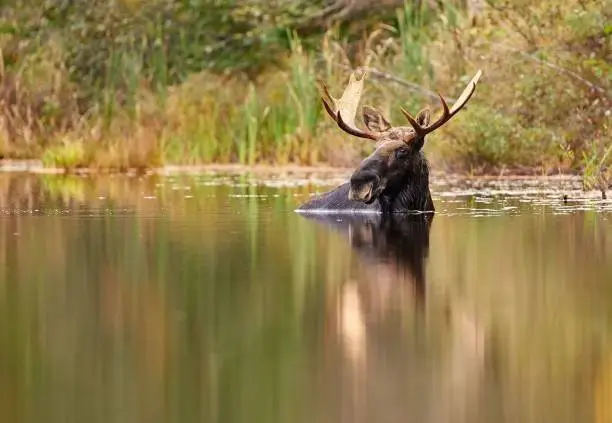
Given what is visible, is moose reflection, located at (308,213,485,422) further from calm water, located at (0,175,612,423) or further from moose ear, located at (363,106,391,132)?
moose ear, located at (363,106,391,132)

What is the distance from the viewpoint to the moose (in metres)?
14.9

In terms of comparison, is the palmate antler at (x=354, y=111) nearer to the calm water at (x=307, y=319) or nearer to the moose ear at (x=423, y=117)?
the moose ear at (x=423, y=117)

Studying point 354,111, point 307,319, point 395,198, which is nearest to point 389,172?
point 395,198

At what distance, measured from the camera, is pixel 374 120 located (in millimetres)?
15625

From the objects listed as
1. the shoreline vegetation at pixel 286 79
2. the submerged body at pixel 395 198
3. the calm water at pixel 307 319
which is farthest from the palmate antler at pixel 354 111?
the shoreline vegetation at pixel 286 79

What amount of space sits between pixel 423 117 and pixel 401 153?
0.43 meters

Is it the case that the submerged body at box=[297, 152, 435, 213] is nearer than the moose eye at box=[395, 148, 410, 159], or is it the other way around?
the moose eye at box=[395, 148, 410, 159]

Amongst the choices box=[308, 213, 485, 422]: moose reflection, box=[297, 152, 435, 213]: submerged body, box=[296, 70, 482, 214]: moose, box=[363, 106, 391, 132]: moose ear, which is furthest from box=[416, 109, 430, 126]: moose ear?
box=[308, 213, 485, 422]: moose reflection

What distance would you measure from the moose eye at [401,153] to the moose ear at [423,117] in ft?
1.09

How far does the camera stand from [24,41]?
33.1m

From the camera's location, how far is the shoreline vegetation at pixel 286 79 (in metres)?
19.9

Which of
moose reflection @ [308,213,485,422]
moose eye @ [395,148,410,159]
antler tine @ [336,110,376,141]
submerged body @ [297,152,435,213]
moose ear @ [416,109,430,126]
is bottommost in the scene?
moose reflection @ [308,213,485,422]

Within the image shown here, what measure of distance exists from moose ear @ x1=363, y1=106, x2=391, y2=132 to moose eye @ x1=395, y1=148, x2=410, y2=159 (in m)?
0.55

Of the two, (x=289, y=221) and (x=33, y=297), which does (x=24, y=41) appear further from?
(x=33, y=297)
